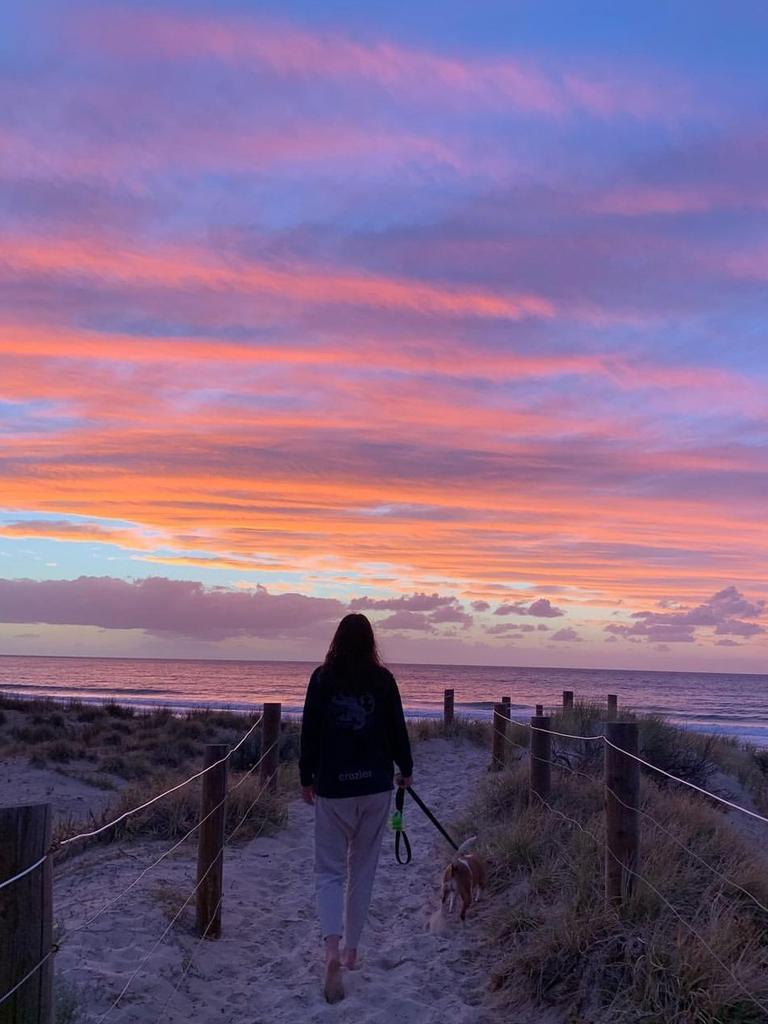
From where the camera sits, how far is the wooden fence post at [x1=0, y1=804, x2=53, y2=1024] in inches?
114

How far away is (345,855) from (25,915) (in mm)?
2974

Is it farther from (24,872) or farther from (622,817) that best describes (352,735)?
(24,872)

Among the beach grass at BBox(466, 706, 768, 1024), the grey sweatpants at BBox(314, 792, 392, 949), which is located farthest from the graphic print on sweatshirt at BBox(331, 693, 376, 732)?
the beach grass at BBox(466, 706, 768, 1024)

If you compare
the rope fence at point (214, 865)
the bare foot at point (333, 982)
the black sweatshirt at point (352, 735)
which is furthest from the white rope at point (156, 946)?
the black sweatshirt at point (352, 735)

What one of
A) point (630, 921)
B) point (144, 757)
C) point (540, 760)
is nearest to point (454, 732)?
point (144, 757)

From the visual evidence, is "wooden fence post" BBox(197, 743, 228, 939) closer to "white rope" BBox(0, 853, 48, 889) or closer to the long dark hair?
the long dark hair

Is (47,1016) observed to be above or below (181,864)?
above

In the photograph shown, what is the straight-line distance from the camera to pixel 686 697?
60.5 metres

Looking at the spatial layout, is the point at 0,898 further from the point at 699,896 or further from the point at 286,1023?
the point at 699,896

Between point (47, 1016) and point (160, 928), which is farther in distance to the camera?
point (160, 928)

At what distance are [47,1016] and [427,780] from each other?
11.0 metres

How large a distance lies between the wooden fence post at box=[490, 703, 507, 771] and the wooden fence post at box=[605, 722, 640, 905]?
753 cm

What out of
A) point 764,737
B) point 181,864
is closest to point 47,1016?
point 181,864

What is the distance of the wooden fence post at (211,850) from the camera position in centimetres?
630
